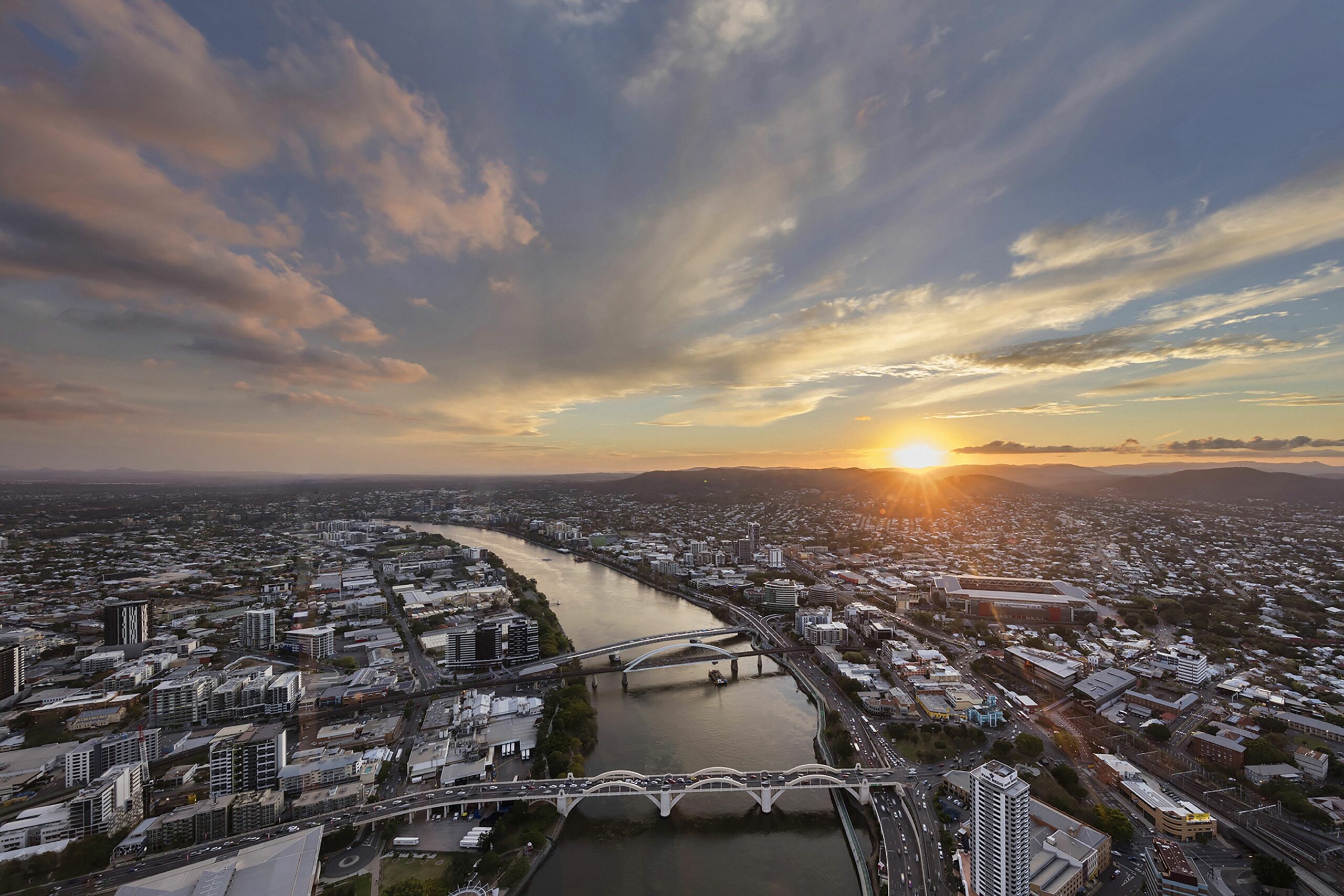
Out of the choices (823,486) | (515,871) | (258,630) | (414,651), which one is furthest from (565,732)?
(823,486)

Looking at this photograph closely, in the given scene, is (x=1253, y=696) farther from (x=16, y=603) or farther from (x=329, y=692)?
(x=16, y=603)

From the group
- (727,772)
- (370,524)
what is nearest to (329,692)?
(727,772)

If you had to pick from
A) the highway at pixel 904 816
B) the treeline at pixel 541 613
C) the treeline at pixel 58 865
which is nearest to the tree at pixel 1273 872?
the highway at pixel 904 816

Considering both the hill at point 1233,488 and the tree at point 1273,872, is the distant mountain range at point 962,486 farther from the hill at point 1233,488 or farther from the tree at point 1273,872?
the tree at point 1273,872

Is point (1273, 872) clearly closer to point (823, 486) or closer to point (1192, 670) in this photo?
point (1192, 670)

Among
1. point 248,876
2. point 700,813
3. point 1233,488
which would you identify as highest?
point 1233,488

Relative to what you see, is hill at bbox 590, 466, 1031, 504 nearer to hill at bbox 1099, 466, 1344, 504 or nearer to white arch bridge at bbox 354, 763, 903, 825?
hill at bbox 1099, 466, 1344, 504

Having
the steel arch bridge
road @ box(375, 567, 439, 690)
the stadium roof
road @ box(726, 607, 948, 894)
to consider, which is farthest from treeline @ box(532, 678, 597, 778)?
road @ box(726, 607, 948, 894)
